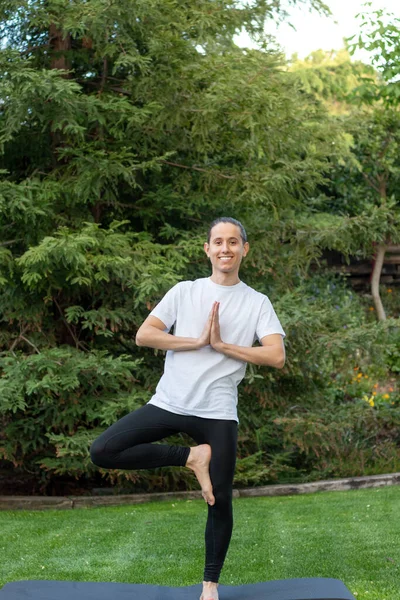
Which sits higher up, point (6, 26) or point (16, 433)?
point (6, 26)

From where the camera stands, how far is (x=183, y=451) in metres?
3.52

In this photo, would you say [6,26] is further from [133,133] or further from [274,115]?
[274,115]

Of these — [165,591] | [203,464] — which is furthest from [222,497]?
[165,591]

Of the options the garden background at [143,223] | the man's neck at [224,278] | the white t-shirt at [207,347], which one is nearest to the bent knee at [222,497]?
the white t-shirt at [207,347]

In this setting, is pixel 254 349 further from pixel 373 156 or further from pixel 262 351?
pixel 373 156

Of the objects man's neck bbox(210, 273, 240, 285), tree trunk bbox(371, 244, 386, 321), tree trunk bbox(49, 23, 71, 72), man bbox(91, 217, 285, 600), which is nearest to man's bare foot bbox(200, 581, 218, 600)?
man bbox(91, 217, 285, 600)

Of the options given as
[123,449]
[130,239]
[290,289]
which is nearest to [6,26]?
[130,239]

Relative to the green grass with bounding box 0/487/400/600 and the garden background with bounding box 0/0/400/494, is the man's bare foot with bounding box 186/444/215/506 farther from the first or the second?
the garden background with bounding box 0/0/400/494

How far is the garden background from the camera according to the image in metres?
6.00

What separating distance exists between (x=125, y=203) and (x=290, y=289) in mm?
1575

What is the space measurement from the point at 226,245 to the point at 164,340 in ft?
1.56

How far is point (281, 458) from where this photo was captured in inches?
267

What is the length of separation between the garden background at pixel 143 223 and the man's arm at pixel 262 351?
7.89ft

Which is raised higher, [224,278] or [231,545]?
[224,278]
